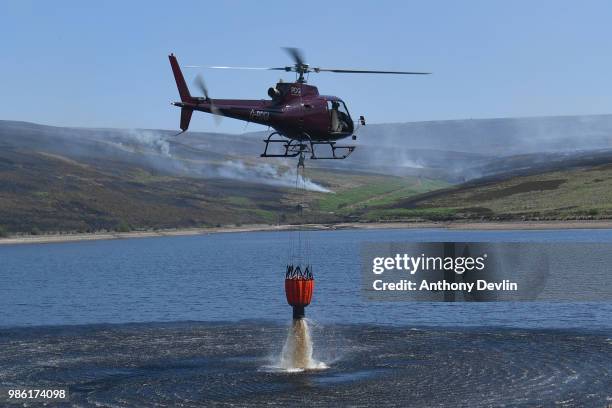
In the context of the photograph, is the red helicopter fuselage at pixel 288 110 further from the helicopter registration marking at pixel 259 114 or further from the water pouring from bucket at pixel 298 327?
the water pouring from bucket at pixel 298 327

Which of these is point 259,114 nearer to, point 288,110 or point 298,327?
point 288,110

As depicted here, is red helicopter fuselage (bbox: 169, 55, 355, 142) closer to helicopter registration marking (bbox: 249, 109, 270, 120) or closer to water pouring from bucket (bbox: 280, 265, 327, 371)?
helicopter registration marking (bbox: 249, 109, 270, 120)

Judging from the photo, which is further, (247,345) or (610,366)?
(247,345)

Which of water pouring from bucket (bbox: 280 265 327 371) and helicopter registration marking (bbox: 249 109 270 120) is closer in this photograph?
helicopter registration marking (bbox: 249 109 270 120)

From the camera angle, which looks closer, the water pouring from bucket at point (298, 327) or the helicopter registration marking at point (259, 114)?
the helicopter registration marking at point (259, 114)

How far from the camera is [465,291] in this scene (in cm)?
8956

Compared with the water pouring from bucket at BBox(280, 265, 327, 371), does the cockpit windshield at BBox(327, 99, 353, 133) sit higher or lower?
higher

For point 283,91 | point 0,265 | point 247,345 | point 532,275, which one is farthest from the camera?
point 0,265

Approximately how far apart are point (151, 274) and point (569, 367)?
76.1m

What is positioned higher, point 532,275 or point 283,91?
point 283,91

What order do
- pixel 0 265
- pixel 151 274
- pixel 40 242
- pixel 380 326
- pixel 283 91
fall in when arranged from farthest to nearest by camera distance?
1. pixel 40 242
2. pixel 0 265
3. pixel 151 274
4. pixel 380 326
5. pixel 283 91

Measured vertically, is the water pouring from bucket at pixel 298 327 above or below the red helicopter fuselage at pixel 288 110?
below

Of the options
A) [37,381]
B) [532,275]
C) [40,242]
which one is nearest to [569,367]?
[37,381]

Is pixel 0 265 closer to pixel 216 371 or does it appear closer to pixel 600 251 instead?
pixel 600 251
